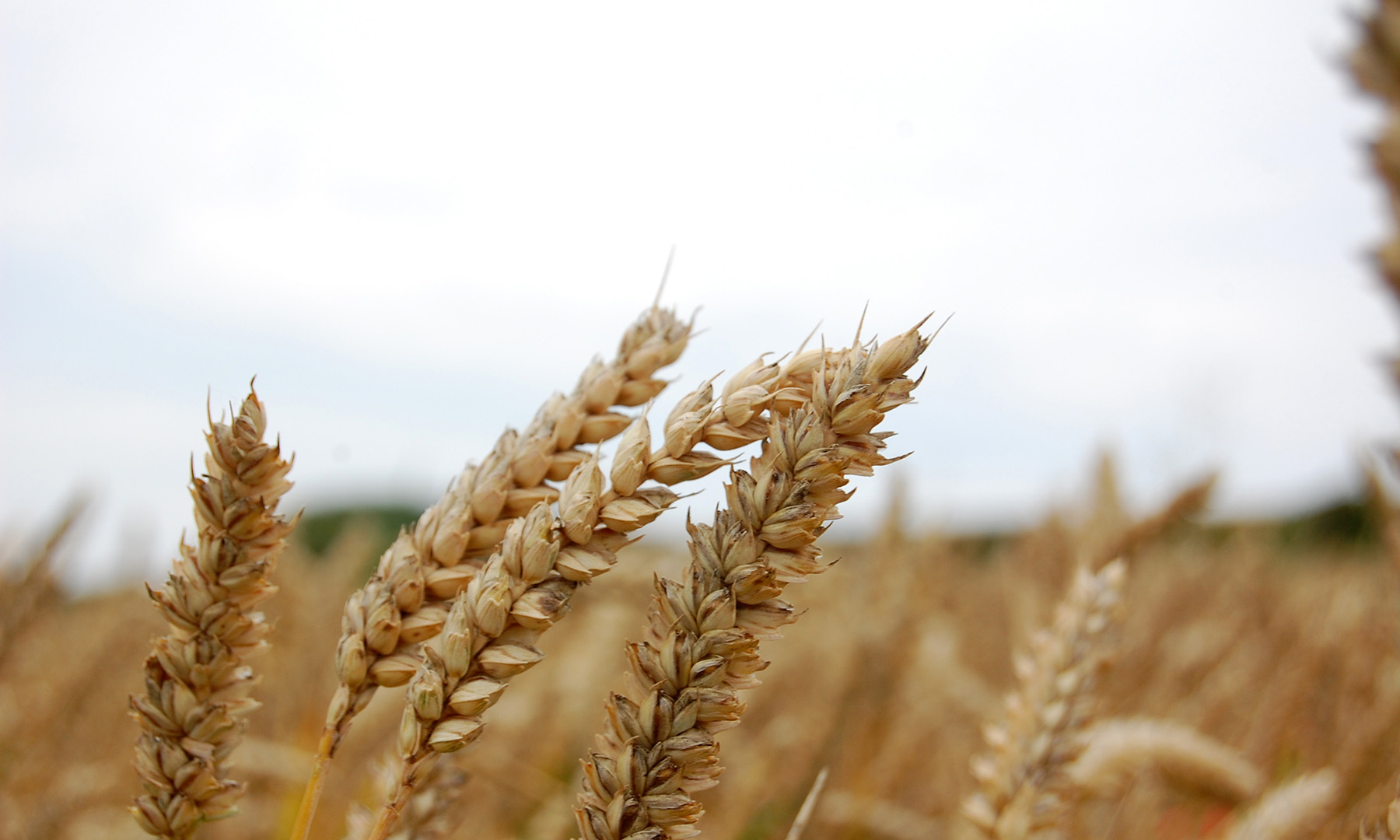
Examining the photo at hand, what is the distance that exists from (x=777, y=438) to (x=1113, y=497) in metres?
3.10

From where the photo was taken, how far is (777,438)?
0.71m

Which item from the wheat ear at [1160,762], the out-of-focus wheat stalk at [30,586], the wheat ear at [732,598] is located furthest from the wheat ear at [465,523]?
the out-of-focus wheat stalk at [30,586]

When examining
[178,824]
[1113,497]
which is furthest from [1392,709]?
[178,824]

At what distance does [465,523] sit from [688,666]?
0.24 meters

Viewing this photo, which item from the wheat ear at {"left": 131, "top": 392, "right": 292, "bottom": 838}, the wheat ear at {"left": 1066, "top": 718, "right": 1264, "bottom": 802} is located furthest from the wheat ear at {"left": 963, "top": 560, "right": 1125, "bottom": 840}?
the wheat ear at {"left": 131, "top": 392, "right": 292, "bottom": 838}

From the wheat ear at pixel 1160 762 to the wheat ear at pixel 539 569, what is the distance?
3.43ft

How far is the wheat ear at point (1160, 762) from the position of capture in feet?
5.38

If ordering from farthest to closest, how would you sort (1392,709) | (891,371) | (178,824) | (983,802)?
(1392,709)
(983,802)
(178,824)
(891,371)

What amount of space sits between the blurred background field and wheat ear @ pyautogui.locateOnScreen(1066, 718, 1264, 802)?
82 millimetres

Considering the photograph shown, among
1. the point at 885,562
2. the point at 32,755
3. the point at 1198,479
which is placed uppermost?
the point at 32,755

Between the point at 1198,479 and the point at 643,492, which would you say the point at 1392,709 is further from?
the point at 643,492

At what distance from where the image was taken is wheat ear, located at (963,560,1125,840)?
119cm

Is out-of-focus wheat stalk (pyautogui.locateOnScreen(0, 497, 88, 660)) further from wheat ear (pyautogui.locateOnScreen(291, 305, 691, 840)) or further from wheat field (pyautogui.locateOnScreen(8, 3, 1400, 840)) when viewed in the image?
wheat ear (pyautogui.locateOnScreen(291, 305, 691, 840))

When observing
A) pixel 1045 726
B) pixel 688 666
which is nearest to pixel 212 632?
pixel 688 666
